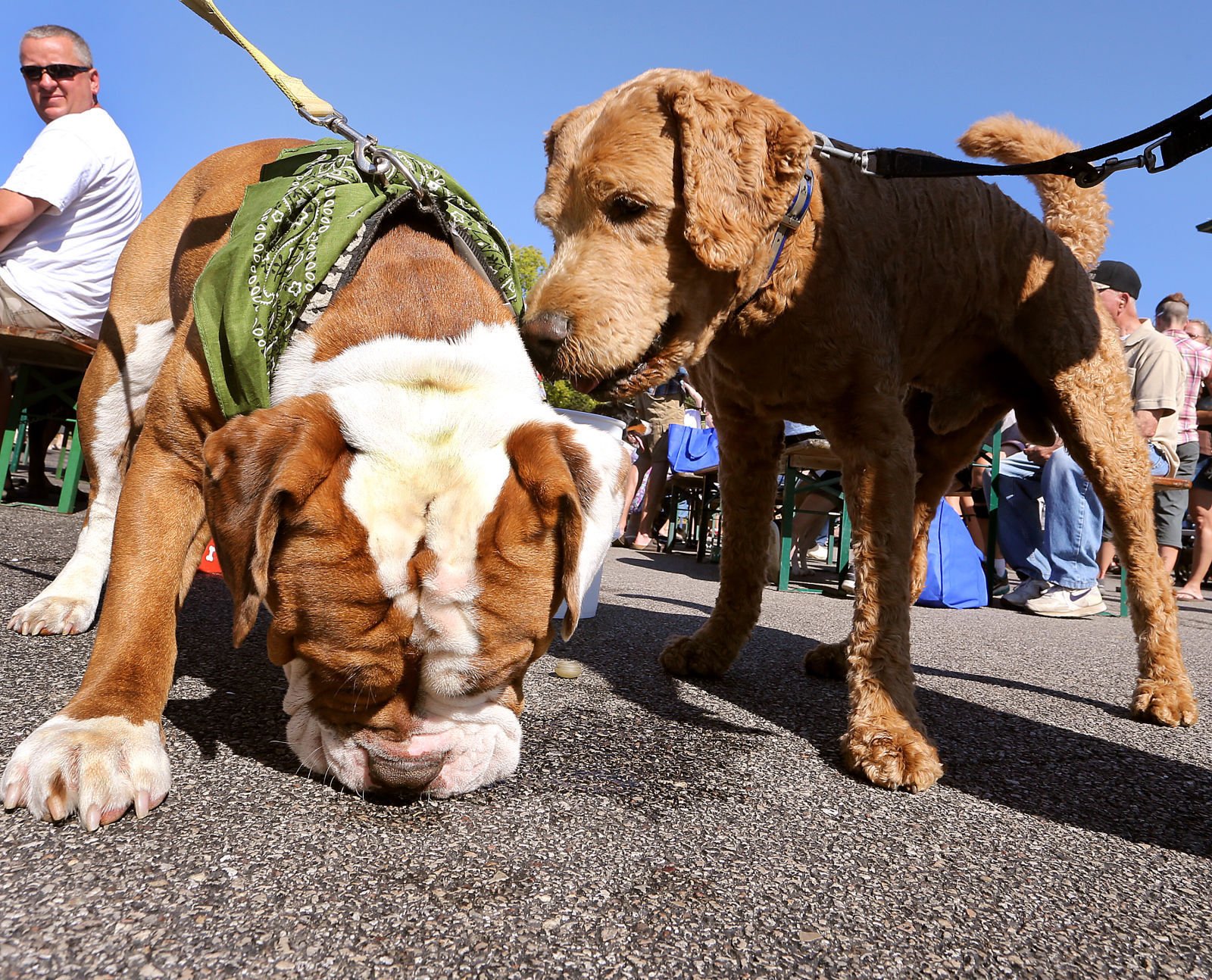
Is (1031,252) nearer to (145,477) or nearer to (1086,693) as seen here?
(1086,693)

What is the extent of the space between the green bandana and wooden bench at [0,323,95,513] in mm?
3836

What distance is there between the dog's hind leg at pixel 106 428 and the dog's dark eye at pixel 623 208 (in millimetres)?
1554

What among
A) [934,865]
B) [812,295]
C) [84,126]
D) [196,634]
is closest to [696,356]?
[812,295]

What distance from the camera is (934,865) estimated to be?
1.58 metres

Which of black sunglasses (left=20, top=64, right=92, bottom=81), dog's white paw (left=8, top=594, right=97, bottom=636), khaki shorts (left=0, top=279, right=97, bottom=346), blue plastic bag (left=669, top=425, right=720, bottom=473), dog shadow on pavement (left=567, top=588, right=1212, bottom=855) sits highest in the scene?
black sunglasses (left=20, top=64, right=92, bottom=81)

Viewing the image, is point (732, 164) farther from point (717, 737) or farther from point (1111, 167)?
point (717, 737)

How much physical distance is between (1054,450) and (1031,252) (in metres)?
4.29

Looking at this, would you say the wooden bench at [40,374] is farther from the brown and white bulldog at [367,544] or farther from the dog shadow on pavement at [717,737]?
the brown and white bulldog at [367,544]

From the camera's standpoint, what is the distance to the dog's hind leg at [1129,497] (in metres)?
2.97

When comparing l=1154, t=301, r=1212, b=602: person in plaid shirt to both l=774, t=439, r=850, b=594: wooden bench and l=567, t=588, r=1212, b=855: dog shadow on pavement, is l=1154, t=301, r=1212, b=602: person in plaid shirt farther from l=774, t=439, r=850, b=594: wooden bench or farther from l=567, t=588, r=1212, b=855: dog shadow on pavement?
l=567, t=588, r=1212, b=855: dog shadow on pavement

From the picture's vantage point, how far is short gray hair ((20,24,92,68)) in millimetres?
4918

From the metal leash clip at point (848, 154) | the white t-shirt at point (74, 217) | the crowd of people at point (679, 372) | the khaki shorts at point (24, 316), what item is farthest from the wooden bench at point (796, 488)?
the khaki shorts at point (24, 316)

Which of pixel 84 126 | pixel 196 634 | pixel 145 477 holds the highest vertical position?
pixel 84 126

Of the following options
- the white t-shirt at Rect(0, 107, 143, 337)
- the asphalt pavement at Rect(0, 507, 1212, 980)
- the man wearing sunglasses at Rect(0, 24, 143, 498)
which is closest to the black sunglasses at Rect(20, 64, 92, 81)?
the man wearing sunglasses at Rect(0, 24, 143, 498)
